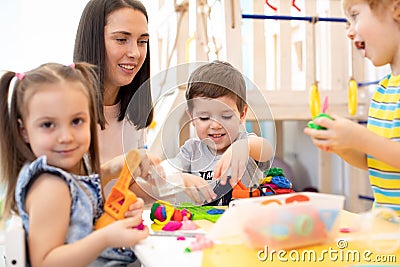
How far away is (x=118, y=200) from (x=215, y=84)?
34 centimetres

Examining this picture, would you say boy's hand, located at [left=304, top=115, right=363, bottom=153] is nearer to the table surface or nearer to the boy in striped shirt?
the boy in striped shirt

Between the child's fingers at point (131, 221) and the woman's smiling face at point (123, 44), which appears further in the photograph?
the woman's smiling face at point (123, 44)

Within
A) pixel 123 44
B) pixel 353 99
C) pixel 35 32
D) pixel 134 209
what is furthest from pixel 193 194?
pixel 35 32

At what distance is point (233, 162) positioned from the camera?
99 centimetres

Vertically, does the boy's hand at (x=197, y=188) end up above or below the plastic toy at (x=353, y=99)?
below

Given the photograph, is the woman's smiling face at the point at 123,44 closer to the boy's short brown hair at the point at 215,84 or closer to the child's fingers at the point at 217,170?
the boy's short brown hair at the point at 215,84

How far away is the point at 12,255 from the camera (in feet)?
2.47

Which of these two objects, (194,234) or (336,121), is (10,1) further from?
(336,121)

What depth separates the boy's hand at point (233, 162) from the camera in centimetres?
100

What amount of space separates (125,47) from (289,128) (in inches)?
A: 74.1

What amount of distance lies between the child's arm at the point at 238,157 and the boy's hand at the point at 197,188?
0.03 metres

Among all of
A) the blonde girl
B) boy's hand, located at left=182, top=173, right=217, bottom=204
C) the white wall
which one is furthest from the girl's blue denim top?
the white wall

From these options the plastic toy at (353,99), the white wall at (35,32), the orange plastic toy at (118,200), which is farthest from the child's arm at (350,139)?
the white wall at (35,32)

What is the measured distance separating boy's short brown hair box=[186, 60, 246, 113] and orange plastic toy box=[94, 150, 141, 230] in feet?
0.90
